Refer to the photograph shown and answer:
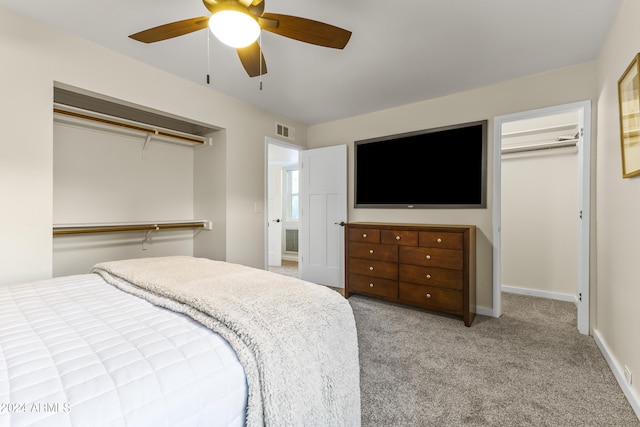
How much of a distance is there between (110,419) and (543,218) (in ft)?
14.9

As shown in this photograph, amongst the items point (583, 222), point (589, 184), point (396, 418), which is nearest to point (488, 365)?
point (396, 418)

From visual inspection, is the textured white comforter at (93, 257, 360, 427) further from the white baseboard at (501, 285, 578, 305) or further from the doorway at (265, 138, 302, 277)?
the doorway at (265, 138, 302, 277)

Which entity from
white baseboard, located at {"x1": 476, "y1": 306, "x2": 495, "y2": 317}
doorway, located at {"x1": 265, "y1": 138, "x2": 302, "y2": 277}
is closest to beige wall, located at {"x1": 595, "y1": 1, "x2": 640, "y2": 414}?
white baseboard, located at {"x1": 476, "y1": 306, "x2": 495, "y2": 317}

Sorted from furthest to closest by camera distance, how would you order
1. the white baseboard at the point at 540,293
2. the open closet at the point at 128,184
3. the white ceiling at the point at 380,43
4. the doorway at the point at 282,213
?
1. the doorway at the point at 282,213
2. the white baseboard at the point at 540,293
3. the open closet at the point at 128,184
4. the white ceiling at the point at 380,43

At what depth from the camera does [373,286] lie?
3.34 m

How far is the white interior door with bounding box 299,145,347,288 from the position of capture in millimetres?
4078

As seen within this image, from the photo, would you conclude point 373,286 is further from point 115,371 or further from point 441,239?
point 115,371

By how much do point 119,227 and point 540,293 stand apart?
4.91 metres

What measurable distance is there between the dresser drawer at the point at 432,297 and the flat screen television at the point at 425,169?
3.21ft

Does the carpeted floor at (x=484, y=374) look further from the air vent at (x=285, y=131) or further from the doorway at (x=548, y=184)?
the air vent at (x=285, y=131)

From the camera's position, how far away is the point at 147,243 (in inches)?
129

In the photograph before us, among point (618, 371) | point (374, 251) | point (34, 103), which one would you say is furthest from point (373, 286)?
point (34, 103)

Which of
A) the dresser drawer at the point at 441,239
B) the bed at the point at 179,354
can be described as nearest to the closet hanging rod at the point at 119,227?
the bed at the point at 179,354

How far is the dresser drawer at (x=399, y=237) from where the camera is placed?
10.00ft
